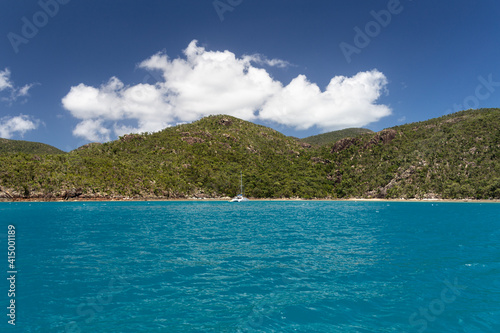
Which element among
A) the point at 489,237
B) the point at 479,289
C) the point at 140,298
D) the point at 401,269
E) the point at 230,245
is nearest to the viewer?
the point at 140,298

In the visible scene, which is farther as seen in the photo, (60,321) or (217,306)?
(217,306)

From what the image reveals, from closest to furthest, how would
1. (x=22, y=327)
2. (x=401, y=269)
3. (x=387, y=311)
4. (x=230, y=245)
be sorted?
(x=22, y=327)
(x=387, y=311)
(x=401, y=269)
(x=230, y=245)

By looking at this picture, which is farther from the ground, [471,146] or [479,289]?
[471,146]

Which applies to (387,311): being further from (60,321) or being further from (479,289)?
(60,321)

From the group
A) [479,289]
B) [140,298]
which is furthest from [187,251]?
[479,289]

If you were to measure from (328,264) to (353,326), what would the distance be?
→ 11637 mm

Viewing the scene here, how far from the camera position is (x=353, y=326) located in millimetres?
13969

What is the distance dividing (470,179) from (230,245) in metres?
207

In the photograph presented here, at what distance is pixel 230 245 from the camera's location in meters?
35.0

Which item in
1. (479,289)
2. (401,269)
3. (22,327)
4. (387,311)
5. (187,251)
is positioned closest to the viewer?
(22,327)

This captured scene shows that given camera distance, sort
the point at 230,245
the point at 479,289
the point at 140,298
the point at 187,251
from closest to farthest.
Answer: the point at 140,298 → the point at 479,289 → the point at 187,251 → the point at 230,245

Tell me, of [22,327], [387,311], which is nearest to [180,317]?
[22,327]

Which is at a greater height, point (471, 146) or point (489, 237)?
→ point (471, 146)

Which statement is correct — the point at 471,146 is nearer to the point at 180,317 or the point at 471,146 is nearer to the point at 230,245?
the point at 230,245
